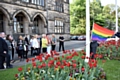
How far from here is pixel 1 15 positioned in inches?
958

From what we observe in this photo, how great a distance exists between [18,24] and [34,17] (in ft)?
9.27

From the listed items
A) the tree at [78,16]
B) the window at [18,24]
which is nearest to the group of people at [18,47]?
the window at [18,24]

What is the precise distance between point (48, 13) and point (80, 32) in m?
26.8

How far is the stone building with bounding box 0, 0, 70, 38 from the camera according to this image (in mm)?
23641

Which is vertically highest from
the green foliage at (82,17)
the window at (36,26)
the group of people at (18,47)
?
the green foliage at (82,17)

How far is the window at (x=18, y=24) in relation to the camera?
85.2 feet

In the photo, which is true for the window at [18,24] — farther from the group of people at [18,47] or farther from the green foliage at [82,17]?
the green foliage at [82,17]

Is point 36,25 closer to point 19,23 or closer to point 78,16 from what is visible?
point 19,23

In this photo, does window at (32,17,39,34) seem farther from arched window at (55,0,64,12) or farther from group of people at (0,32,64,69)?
group of people at (0,32,64,69)

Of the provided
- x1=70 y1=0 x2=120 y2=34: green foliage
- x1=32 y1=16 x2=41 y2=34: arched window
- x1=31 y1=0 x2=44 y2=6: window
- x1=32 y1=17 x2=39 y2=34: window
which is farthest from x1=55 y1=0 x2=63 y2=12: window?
x1=70 y1=0 x2=120 y2=34: green foliage

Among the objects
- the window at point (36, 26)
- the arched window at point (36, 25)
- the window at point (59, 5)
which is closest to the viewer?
the window at point (36, 26)

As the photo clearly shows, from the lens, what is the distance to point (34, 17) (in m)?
28.1

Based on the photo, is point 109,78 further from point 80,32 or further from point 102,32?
point 80,32

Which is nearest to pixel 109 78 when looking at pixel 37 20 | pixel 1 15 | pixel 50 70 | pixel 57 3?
pixel 50 70
